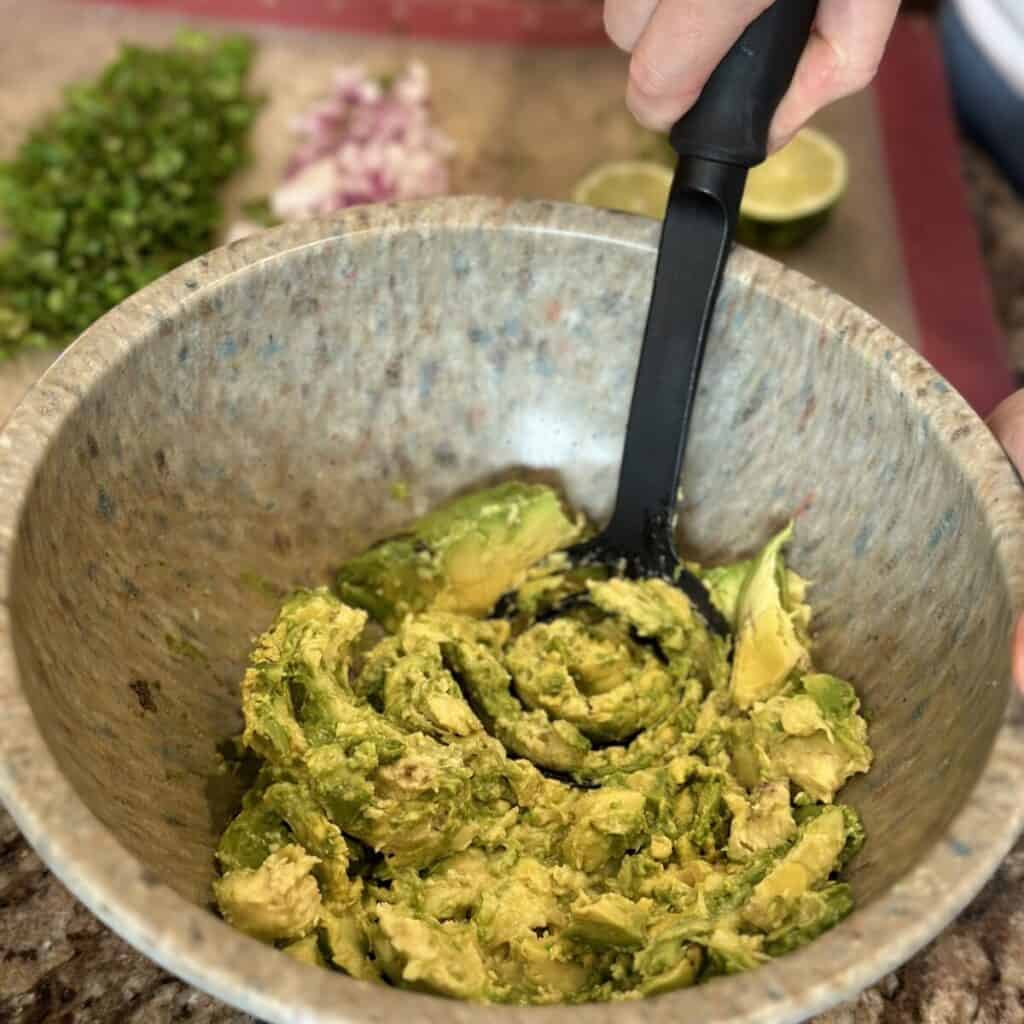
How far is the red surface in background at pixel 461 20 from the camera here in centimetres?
192

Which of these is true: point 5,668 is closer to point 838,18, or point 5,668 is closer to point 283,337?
point 283,337

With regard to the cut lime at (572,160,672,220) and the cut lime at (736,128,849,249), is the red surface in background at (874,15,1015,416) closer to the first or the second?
the cut lime at (736,128,849,249)

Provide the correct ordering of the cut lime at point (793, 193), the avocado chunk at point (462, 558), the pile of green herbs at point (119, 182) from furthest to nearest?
the cut lime at point (793, 193) → the pile of green herbs at point (119, 182) → the avocado chunk at point (462, 558)

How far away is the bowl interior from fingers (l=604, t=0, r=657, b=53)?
0.17 metres

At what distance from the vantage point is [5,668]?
2.36 feet

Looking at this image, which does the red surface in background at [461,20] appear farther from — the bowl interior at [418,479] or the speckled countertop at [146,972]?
the speckled countertop at [146,972]

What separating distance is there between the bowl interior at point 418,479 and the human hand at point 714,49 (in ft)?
0.44

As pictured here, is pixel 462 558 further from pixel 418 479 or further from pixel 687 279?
pixel 687 279

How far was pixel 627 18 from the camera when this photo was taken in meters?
0.93

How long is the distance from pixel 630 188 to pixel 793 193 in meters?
0.21

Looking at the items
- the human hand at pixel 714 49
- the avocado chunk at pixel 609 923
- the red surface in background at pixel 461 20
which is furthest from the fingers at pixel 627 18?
the red surface in background at pixel 461 20

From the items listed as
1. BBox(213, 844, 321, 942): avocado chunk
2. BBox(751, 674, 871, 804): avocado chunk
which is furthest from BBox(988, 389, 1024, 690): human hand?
BBox(213, 844, 321, 942): avocado chunk

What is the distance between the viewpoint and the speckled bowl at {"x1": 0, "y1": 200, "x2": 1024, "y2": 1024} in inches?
26.4

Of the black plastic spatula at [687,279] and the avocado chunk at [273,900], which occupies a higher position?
the black plastic spatula at [687,279]
